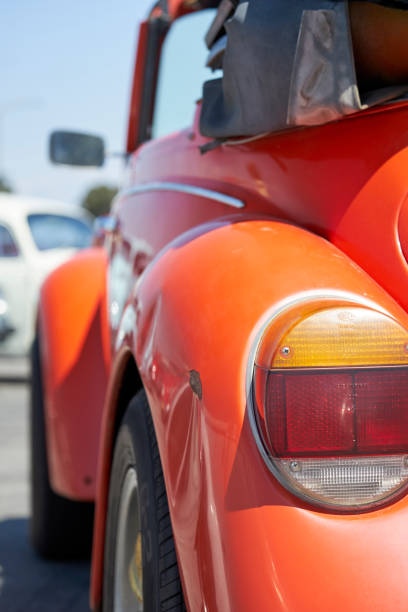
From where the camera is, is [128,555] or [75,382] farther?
[75,382]

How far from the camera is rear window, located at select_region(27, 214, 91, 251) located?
9.51 m

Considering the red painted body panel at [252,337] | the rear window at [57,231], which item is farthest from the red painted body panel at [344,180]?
the rear window at [57,231]

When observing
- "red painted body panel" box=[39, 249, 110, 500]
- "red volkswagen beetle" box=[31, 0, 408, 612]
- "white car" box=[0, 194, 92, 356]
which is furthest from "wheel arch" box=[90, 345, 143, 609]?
"white car" box=[0, 194, 92, 356]

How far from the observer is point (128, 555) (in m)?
1.82

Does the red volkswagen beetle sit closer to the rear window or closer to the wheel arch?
the wheel arch

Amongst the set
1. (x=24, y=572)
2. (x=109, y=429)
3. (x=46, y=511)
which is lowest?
(x=24, y=572)

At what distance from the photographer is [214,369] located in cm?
126

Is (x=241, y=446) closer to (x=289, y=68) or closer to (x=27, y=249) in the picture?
(x=289, y=68)

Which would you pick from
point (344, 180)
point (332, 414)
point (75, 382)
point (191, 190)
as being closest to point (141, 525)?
point (332, 414)

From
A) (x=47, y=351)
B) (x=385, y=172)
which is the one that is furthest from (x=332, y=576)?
(x=47, y=351)

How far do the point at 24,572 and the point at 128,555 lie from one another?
4.69 ft

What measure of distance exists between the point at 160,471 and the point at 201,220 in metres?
0.79

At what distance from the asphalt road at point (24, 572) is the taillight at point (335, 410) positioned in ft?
6.01

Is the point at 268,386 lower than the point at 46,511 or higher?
higher
